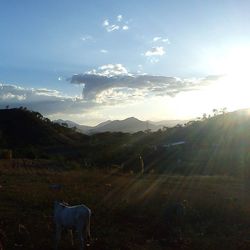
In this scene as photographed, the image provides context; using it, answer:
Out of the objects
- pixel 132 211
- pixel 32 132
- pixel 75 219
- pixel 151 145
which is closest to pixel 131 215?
pixel 132 211

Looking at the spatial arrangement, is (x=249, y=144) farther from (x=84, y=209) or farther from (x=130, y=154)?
(x=84, y=209)

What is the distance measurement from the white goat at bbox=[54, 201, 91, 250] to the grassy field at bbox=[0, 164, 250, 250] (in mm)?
692

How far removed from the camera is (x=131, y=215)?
60.0 feet

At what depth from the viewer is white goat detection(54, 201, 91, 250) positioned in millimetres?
12117

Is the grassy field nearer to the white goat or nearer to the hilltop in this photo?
the white goat

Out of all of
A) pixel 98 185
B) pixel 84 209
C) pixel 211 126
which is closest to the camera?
pixel 84 209

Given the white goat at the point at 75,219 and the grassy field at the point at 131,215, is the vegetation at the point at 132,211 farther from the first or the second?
the white goat at the point at 75,219

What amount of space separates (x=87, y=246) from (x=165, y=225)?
15.2 ft

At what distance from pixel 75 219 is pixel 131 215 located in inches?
247

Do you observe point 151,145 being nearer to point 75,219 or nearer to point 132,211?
point 132,211

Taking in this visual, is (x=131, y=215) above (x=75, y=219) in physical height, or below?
below

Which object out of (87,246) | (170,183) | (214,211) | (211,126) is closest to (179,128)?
(211,126)

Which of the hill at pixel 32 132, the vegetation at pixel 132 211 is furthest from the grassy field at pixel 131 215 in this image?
the hill at pixel 32 132

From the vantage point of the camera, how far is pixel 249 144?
70688 mm
